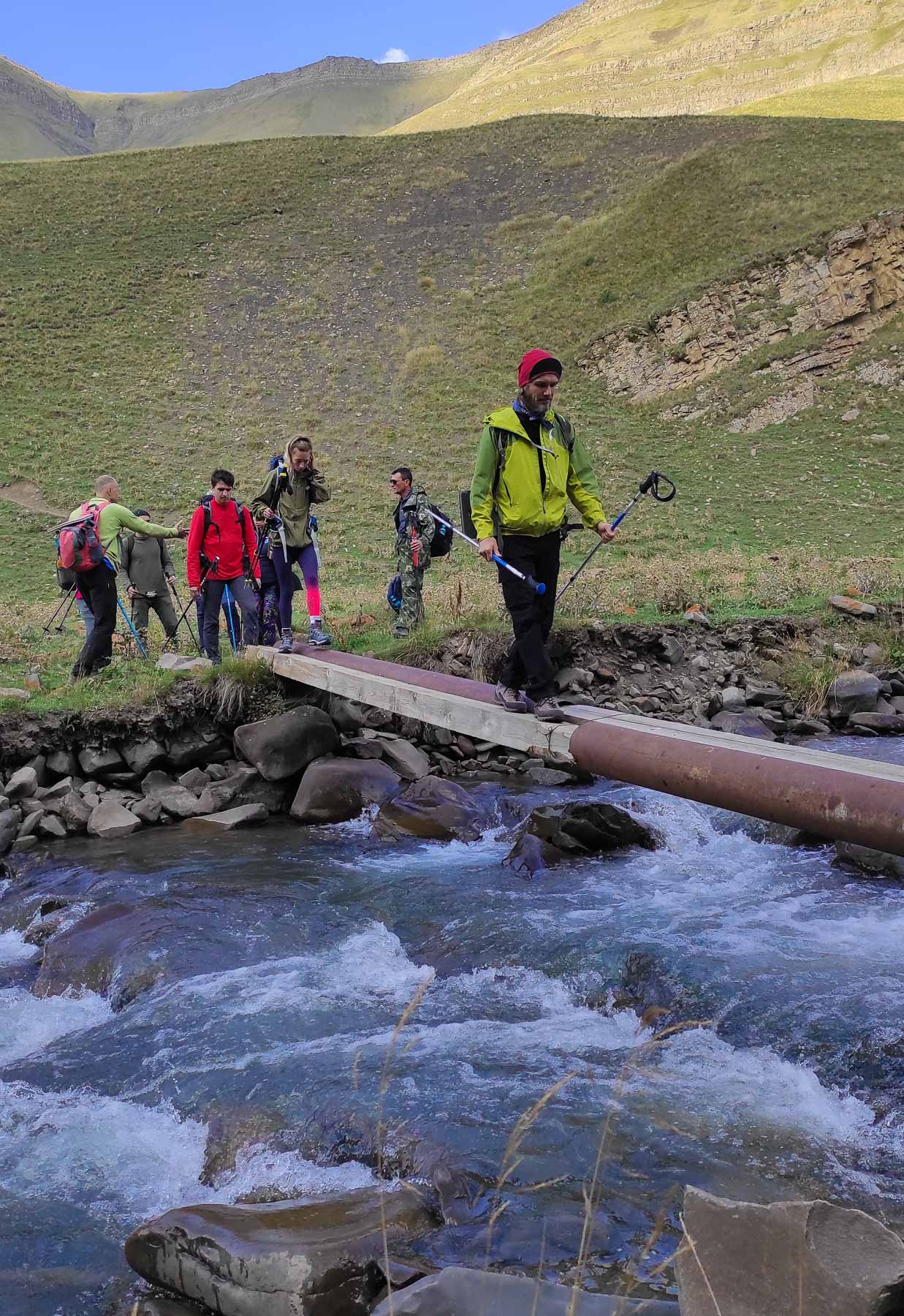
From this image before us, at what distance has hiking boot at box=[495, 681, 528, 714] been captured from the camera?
7.41 meters

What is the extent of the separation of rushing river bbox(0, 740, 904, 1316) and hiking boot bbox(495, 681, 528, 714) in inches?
51.5

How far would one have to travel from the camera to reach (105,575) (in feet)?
35.0

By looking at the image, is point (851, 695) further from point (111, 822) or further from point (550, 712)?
point (111, 822)

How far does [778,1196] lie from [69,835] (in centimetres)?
693

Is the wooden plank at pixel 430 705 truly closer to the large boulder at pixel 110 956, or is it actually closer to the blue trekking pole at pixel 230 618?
the blue trekking pole at pixel 230 618

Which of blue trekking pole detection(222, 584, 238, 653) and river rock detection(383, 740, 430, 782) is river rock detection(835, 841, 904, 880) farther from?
blue trekking pole detection(222, 584, 238, 653)

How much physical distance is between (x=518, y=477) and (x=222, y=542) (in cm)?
520

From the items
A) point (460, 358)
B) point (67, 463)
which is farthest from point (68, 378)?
point (460, 358)

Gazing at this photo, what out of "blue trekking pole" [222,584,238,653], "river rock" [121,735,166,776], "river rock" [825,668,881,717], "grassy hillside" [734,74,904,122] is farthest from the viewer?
"grassy hillside" [734,74,904,122]

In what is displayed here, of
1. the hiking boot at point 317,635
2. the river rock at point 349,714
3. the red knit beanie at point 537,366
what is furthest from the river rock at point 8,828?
the red knit beanie at point 537,366

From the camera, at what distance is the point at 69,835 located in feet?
30.3

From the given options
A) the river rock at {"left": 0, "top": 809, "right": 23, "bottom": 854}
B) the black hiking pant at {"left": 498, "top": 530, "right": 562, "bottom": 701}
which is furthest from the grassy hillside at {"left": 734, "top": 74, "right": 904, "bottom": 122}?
the river rock at {"left": 0, "top": 809, "right": 23, "bottom": 854}

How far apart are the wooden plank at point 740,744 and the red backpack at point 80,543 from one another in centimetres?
528

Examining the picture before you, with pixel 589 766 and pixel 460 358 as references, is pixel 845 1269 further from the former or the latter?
pixel 460 358
